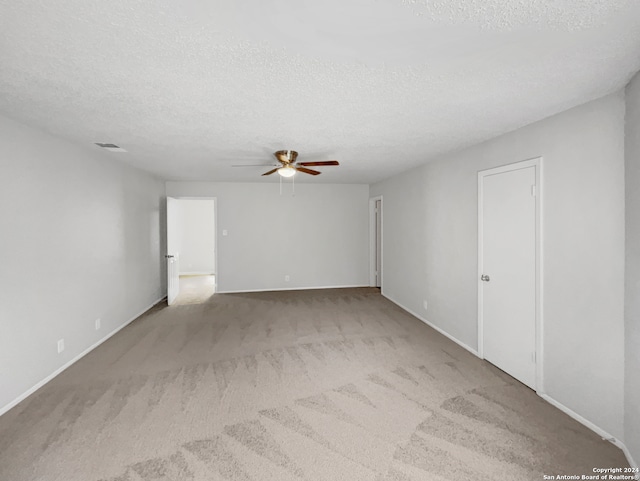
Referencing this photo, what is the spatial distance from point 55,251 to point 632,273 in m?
4.65

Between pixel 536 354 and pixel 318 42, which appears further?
pixel 536 354

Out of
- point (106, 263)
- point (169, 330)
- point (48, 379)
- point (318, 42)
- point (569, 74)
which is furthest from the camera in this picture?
point (169, 330)

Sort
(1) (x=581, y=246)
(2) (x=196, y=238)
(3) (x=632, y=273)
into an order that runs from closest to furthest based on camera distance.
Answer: (3) (x=632, y=273) < (1) (x=581, y=246) < (2) (x=196, y=238)

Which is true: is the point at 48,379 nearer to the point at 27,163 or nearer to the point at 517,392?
the point at 27,163

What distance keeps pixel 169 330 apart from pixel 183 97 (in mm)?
3255

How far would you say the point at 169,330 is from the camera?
411 cm

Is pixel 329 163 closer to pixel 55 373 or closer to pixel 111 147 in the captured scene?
pixel 111 147

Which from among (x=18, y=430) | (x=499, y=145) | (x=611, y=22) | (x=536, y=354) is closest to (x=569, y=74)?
(x=611, y=22)

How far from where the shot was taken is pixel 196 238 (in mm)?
8742

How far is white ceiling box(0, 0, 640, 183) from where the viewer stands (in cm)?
125

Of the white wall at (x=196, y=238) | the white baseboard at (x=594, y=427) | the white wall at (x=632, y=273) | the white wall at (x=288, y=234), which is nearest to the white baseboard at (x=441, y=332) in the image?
the white baseboard at (x=594, y=427)

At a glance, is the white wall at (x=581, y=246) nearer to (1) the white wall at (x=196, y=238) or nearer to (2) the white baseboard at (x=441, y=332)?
(2) the white baseboard at (x=441, y=332)

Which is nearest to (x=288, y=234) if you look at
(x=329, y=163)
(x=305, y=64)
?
(x=329, y=163)

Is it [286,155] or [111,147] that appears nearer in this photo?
[111,147]
